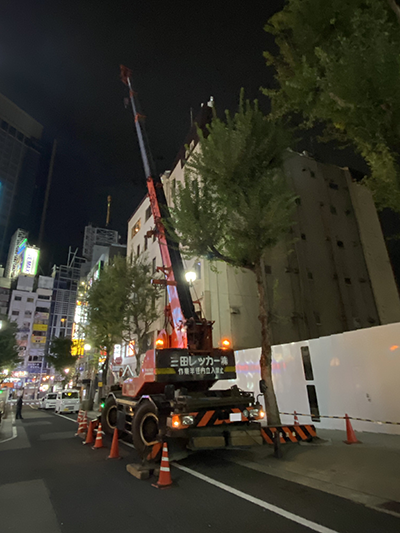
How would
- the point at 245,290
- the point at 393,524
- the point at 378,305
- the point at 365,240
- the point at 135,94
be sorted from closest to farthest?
the point at 393,524
the point at 135,94
the point at 245,290
the point at 378,305
the point at 365,240

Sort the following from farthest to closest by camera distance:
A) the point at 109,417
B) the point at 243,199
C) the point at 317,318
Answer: the point at 317,318
the point at 109,417
the point at 243,199

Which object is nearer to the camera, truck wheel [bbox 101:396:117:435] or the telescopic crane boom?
the telescopic crane boom

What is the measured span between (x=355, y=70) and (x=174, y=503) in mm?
8790

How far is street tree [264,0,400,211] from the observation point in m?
6.36

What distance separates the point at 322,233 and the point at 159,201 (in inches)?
702

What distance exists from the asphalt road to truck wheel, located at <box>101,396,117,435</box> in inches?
158

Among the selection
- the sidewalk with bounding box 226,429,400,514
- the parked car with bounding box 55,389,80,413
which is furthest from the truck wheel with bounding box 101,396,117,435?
the parked car with bounding box 55,389,80,413

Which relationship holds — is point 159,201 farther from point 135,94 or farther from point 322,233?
point 322,233

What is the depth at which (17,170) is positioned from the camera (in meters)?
131

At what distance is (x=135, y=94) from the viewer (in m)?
16.0

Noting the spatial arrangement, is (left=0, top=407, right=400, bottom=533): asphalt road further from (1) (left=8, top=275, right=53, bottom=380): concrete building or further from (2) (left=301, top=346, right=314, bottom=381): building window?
(1) (left=8, top=275, right=53, bottom=380): concrete building

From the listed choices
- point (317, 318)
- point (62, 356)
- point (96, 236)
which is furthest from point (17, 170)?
point (317, 318)

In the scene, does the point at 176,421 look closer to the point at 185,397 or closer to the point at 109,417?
the point at 185,397

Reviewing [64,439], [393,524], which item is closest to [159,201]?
[64,439]
